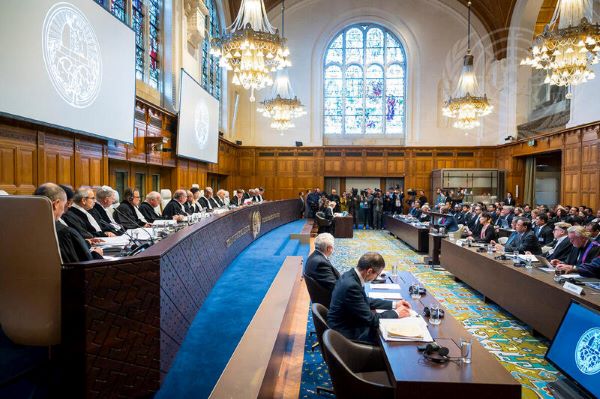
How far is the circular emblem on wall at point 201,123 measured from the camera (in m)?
10.9

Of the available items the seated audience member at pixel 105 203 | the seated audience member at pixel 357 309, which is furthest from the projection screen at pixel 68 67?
the seated audience member at pixel 357 309

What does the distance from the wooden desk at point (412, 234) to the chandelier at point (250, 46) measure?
520 centimetres

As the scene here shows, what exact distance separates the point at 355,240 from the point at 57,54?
28.2 feet

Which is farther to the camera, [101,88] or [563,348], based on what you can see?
[101,88]

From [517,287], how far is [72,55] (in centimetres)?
671

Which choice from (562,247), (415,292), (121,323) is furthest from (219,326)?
(562,247)

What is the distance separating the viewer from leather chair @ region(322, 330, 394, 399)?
81.6 inches

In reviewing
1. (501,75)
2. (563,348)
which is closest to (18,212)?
(563,348)

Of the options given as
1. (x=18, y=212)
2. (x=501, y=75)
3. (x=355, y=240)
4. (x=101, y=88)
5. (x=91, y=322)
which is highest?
(x=501, y=75)

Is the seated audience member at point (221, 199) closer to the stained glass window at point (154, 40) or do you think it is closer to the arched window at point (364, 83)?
the stained glass window at point (154, 40)

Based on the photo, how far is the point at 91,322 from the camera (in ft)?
6.81

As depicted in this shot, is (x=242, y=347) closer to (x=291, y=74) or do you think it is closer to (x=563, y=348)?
(x=563, y=348)

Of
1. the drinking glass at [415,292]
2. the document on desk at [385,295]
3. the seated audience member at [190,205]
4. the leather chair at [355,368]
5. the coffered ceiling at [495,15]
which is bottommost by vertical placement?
the leather chair at [355,368]

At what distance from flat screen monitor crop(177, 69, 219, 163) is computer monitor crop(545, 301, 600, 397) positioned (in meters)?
9.19
